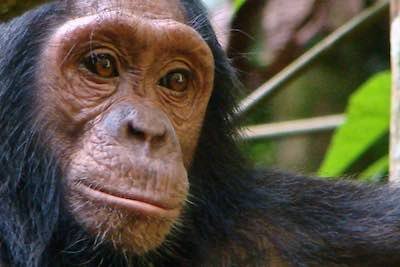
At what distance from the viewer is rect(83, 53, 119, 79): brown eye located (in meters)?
4.34

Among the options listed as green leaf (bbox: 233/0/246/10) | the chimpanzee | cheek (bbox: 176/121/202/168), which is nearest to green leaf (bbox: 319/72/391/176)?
green leaf (bbox: 233/0/246/10)

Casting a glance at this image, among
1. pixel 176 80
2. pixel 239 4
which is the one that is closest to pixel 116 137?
pixel 176 80

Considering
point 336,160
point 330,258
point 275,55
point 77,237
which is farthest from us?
point 336,160

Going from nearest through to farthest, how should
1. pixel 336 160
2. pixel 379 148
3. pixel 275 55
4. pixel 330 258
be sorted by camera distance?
pixel 330 258 < pixel 275 55 < pixel 336 160 < pixel 379 148

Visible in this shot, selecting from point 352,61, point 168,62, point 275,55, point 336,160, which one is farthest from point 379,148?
point 168,62

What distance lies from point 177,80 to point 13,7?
2.06 ft

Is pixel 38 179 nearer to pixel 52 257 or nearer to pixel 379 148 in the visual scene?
pixel 52 257

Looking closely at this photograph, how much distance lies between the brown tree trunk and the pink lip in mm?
622

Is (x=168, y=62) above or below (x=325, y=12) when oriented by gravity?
below

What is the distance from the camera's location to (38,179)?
Result: 436 centimetres

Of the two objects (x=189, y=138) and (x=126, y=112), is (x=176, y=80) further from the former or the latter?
(x=126, y=112)

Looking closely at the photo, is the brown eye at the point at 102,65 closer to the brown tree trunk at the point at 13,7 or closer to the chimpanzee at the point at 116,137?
the chimpanzee at the point at 116,137

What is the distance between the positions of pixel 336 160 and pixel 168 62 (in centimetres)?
178

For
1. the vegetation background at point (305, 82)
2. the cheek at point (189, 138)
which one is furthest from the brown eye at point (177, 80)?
the vegetation background at point (305, 82)
